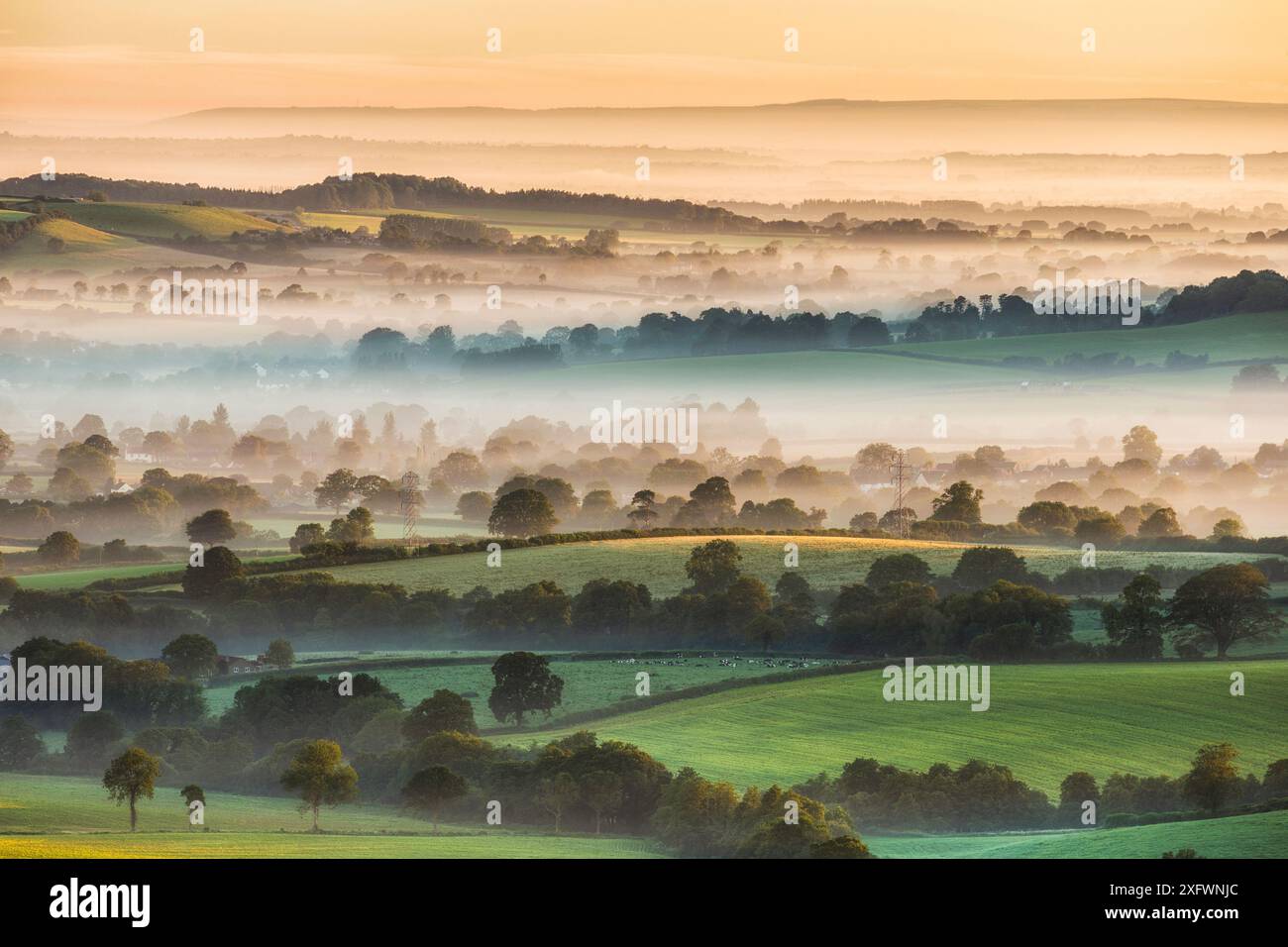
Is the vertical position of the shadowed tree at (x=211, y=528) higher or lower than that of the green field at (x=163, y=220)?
lower

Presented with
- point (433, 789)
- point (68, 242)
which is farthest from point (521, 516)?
point (433, 789)

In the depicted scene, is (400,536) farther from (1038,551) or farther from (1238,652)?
(1238,652)

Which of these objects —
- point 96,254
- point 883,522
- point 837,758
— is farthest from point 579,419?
point 837,758

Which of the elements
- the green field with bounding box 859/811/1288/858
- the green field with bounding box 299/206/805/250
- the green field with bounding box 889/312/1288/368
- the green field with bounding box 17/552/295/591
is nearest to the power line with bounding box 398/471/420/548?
the green field with bounding box 17/552/295/591

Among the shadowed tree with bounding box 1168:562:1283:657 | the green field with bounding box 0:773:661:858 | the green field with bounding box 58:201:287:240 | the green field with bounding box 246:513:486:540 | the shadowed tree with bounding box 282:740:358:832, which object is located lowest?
the green field with bounding box 0:773:661:858

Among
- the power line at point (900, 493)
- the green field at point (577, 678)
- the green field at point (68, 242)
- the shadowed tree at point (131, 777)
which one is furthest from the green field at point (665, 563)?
the shadowed tree at point (131, 777)

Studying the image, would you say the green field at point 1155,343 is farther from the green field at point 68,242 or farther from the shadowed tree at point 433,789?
the shadowed tree at point 433,789

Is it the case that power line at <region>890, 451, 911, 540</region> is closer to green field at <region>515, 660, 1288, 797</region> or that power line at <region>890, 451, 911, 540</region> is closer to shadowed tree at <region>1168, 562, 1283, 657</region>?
shadowed tree at <region>1168, 562, 1283, 657</region>
